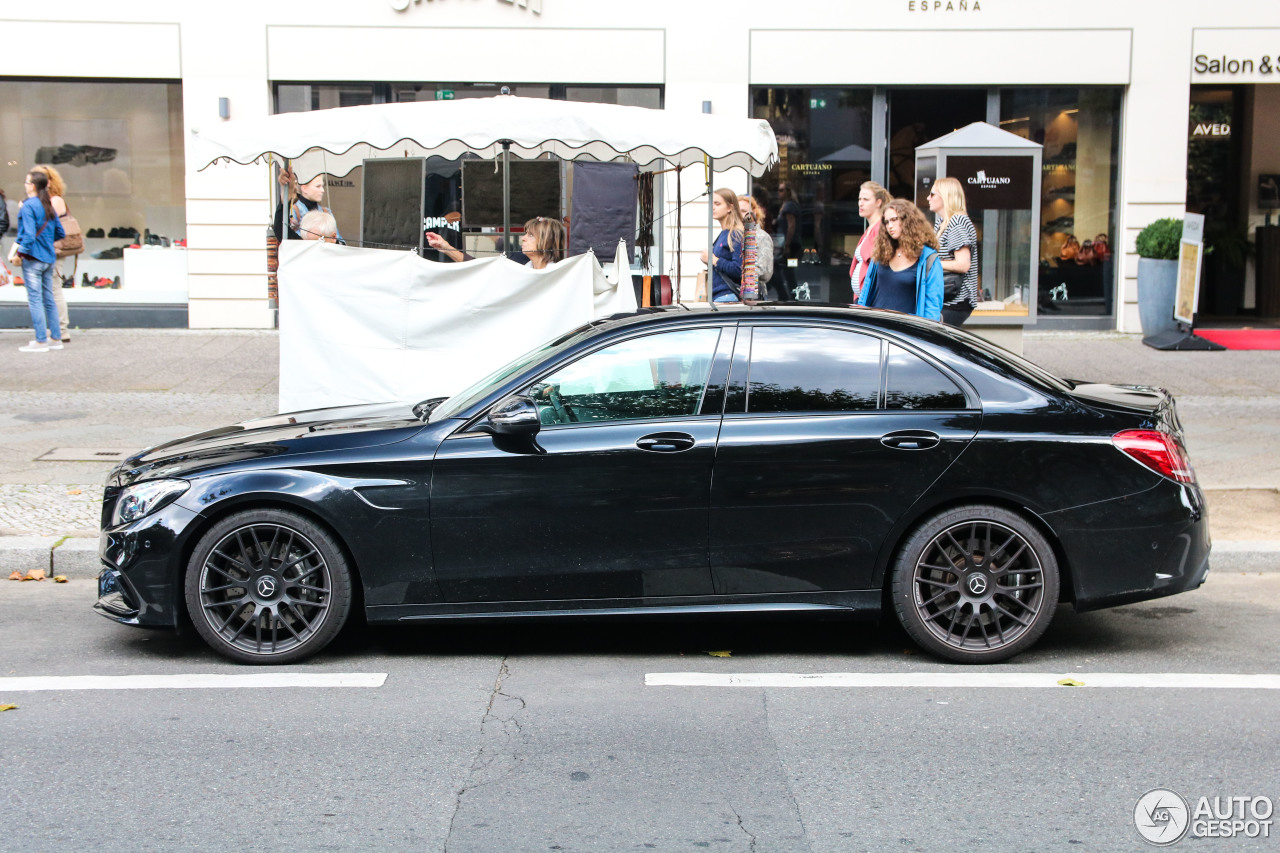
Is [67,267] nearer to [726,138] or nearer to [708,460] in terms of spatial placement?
[726,138]

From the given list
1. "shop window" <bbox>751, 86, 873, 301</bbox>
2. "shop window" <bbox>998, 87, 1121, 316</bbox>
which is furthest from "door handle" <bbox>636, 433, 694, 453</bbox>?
"shop window" <bbox>998, 87, 1121, 316</bbox>

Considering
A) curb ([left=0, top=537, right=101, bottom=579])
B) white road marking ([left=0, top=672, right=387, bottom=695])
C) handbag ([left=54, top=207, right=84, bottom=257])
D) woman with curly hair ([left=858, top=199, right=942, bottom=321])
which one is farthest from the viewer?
handbag ([left=54, top=207, right=84, bottom=257])

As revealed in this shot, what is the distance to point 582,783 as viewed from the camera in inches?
168

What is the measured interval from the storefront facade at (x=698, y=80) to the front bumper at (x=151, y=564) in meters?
11.4

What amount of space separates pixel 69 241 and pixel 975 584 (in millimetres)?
12907

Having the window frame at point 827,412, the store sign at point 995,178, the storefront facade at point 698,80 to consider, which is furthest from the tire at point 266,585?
the storefront facade at point 698,80

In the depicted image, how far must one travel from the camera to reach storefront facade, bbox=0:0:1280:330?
16.2m

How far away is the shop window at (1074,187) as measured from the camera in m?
16.8

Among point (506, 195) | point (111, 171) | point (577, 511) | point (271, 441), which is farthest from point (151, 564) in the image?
point (111, 171)

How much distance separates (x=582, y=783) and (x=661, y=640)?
171cm

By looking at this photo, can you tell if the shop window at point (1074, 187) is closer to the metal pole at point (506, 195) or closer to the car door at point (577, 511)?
the metal pole at point (506, 195)

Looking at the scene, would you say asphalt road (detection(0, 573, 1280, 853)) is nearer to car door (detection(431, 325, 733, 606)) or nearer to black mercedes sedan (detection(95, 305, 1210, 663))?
black mercedes sedan (detection(95, 305, 1210, 663))

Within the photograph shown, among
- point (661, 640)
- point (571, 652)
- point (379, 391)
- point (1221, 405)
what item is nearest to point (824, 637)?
point (661, 640)

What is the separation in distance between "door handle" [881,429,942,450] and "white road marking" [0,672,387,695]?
7.55ft
